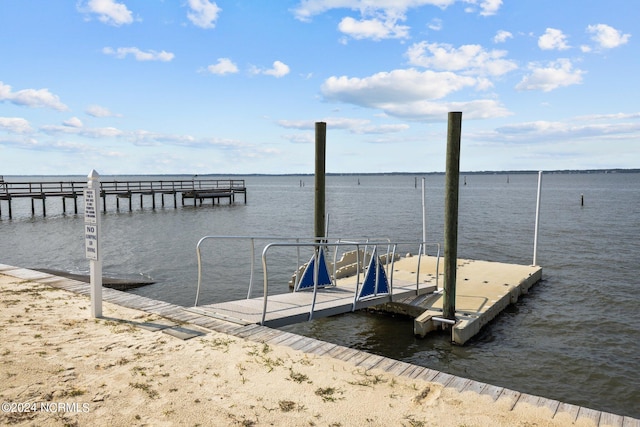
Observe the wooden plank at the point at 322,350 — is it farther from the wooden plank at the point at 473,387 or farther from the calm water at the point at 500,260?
the calm water at the point at 500,260

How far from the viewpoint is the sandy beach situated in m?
4.10

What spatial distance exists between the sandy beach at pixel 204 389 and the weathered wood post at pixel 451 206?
14.5ft

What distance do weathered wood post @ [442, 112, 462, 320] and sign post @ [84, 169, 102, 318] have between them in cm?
599

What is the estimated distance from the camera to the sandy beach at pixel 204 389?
4.10 metres

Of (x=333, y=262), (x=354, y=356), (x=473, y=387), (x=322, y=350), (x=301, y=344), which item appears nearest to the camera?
(x=473, y=387)

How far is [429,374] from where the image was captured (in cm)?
504

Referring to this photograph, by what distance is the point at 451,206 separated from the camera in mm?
8883

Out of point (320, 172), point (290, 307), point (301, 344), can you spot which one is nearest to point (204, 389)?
point (301, 344)

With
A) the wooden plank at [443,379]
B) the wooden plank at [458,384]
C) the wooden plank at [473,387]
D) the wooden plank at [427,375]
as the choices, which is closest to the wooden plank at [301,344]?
the wooden plank at [427,375]

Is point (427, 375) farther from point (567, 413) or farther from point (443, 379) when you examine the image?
point (567, 413)

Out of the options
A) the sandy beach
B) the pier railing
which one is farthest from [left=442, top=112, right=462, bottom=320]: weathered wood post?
the sandy beach

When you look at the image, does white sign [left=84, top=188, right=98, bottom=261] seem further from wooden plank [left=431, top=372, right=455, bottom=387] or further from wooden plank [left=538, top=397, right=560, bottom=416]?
wooden plank [left=538, top=397, right=560, bottom=416]

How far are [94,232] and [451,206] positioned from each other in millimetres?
6196

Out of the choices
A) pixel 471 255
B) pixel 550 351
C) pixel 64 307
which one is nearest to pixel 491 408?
pixel 550 351
